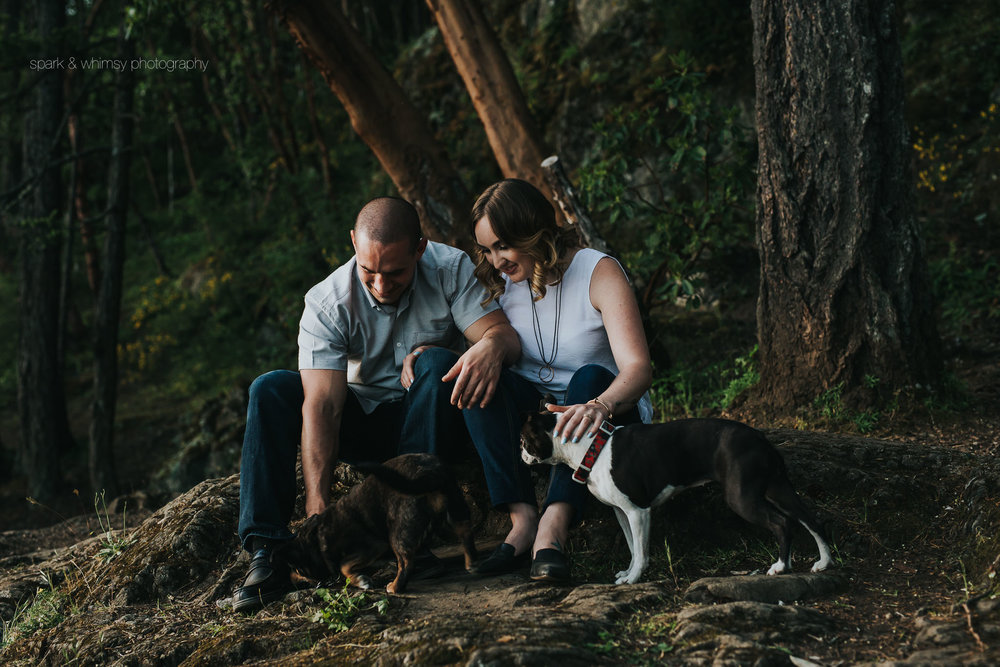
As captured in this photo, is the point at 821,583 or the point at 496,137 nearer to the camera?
the point at 821,583

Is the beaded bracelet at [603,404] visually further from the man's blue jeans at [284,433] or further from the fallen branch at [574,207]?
the fallen branch at [574,207]

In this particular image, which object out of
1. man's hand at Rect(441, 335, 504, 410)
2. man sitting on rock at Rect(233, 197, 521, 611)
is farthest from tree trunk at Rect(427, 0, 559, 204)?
man's hand at Rect(441, 335, 504, 410)

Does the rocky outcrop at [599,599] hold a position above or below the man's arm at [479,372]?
below

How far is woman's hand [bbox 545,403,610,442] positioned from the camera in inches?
134

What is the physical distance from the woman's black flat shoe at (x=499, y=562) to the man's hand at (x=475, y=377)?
65 centimetres

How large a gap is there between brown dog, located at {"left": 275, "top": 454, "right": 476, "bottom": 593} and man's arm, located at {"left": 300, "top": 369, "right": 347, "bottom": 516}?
7.4 inches

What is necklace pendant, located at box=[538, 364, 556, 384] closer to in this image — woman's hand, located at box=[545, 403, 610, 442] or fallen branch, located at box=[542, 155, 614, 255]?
woman's hand, located at box=[545, 403, 610, 442]

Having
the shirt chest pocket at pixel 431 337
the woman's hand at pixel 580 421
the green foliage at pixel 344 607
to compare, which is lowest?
the green foliage at pixel 344 607

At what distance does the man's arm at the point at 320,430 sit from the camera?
3832mm

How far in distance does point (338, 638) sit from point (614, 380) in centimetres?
159

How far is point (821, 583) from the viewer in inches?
123

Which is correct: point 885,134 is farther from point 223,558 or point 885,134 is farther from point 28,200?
point 28,200

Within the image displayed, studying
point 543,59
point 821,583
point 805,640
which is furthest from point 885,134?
point 543,59
